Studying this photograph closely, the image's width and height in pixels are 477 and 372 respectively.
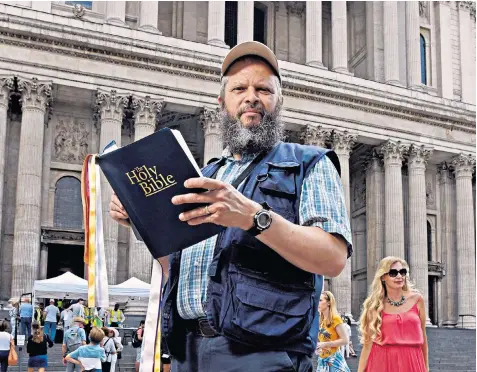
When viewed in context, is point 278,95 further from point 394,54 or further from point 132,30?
point 394,54

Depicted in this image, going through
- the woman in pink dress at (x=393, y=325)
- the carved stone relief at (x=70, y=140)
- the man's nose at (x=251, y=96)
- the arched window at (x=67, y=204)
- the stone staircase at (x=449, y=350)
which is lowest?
the stone staircase at (x=449, y=350)

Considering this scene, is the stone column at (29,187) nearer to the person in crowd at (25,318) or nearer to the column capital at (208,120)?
the person in crowd at (25,318)

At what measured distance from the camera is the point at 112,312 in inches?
945

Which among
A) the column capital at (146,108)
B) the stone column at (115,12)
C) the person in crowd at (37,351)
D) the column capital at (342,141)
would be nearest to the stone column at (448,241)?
the column capital at (342,141)

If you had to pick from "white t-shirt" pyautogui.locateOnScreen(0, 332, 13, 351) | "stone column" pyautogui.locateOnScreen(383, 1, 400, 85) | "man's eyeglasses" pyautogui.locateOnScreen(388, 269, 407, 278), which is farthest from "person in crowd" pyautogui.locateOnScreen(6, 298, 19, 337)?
"stone column" pyautogui.locateOnScreen(383, 1, 400, 85)

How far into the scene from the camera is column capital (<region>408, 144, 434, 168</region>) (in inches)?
1483

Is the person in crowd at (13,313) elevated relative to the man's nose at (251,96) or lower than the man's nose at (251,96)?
lower

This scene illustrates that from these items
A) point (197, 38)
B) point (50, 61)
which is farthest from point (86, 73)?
point (197, 38)

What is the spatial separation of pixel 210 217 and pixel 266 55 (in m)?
0.97

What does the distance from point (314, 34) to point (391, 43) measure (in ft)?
15.6

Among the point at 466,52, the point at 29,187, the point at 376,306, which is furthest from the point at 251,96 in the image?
the point at 466,52

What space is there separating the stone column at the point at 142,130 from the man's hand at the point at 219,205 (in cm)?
2786

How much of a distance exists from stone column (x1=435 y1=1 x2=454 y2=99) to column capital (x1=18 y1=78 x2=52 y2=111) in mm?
23628

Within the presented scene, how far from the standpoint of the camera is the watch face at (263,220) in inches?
101
